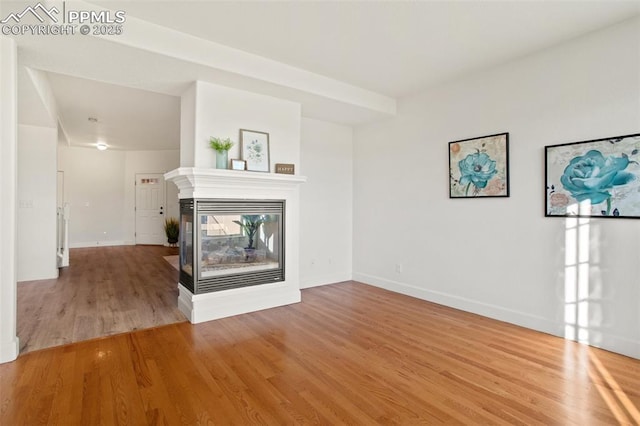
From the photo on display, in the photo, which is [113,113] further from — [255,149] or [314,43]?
[314,43]

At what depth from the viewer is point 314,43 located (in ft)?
10.2

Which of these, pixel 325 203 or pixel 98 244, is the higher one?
pixel 325 203

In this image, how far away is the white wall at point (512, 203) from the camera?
2.76m

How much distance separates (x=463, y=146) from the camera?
3859mm

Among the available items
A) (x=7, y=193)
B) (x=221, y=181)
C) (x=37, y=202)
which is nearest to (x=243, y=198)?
(x=221, y=181)

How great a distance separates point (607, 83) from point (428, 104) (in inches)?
71.6

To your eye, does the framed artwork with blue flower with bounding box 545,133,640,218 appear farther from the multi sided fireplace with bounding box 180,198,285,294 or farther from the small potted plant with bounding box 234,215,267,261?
the small potted plant with bounding box 234,215,267,261

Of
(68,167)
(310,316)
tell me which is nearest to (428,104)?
(310,316)

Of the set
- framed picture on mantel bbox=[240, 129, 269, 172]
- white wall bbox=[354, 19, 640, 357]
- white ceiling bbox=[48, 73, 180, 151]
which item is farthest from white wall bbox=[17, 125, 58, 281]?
white wall bbox=[354, 19, 640, 357]

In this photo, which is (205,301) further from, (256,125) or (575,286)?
(575,286)

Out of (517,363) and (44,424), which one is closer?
(44,424)

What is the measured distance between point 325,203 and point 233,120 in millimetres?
1952

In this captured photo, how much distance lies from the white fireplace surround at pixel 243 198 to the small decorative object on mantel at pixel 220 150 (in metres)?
0.13

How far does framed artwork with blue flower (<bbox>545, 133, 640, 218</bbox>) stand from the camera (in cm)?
270
